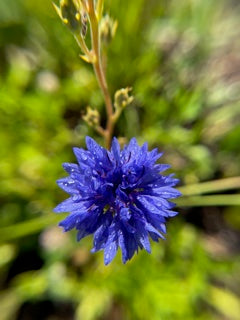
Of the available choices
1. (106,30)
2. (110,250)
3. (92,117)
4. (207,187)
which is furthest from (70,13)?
(207,187)

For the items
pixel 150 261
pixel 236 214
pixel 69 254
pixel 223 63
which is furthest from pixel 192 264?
pixel 223 63

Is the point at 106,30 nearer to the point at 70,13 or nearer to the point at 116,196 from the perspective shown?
the point at 70,13

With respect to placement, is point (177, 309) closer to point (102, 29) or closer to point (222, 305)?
point (222, 305)

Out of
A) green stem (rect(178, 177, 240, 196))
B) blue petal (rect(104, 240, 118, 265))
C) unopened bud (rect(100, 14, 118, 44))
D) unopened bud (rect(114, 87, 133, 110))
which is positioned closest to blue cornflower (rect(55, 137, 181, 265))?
blue petal (rect(104, 240, 118, 265))

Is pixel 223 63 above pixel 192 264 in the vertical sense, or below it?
above

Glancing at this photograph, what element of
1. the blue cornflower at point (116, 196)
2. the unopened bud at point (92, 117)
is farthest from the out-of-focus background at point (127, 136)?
the blue cornflower at point (116, 196)
